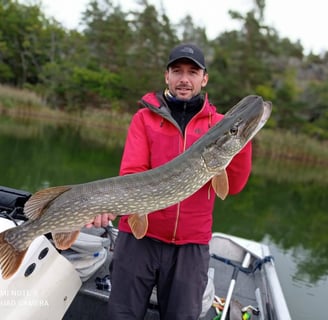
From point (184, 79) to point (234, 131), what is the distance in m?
0.39

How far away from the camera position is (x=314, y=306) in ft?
13.9

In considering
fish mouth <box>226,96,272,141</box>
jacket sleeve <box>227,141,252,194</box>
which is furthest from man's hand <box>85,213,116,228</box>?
fish mouth <box>226,96,272,141</box>

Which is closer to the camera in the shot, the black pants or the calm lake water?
the black pants

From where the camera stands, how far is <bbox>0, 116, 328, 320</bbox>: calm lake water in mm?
4906

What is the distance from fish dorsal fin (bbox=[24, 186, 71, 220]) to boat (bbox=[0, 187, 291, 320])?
0.74ft

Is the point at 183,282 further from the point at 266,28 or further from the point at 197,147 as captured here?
the point at 266,28

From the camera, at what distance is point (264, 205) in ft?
28.7

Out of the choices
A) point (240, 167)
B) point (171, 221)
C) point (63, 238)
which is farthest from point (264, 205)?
point (63, 238)

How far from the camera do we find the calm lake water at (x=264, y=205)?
16.1 feet

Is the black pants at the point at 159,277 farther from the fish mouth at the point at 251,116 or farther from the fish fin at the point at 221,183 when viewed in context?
the fish mouth at the point at 251,116

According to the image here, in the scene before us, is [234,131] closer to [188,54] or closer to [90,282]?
[188,54]

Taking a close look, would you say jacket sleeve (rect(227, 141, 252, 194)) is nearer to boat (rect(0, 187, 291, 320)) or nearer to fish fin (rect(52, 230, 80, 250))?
boat (rect(0, 187, 291, 320))

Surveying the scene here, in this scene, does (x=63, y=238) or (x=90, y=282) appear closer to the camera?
(x=63, y=238)

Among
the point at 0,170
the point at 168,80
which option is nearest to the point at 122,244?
the point at 168,80
